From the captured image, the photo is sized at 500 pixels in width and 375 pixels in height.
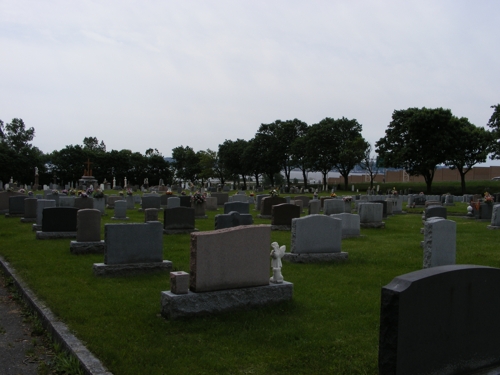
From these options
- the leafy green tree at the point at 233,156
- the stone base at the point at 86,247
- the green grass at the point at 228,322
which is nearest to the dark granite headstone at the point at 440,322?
the green grass at the point at 228,322

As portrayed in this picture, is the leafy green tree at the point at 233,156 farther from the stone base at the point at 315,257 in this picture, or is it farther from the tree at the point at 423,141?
the stone base at the point at 315,257

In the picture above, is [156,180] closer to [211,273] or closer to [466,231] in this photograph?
[466,231]

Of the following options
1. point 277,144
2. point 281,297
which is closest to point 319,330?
point 281,297

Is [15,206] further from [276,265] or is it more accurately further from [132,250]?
[276,265]

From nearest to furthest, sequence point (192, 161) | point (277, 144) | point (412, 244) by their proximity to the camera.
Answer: point (412, 244)
point (277, 144)
point (192, 161)

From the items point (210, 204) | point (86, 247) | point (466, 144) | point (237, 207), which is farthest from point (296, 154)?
point (86, 247)

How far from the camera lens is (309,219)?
1132cm

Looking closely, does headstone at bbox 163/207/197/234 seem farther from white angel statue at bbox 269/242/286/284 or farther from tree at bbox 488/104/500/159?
tree at bbox 488/104/500/159

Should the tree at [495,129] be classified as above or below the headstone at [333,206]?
above

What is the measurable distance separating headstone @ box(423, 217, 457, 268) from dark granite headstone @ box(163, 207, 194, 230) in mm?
8571

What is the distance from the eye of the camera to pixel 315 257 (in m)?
11.4

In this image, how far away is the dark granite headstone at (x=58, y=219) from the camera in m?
15.0

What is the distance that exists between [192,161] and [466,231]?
Answer: 81530mm

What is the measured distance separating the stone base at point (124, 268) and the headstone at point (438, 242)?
536 cm
